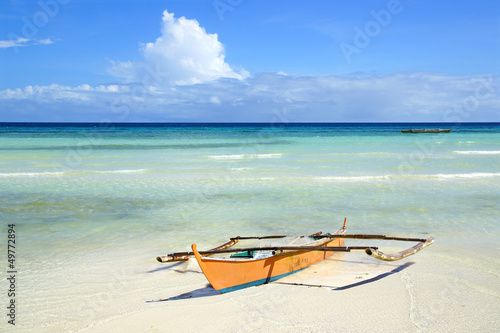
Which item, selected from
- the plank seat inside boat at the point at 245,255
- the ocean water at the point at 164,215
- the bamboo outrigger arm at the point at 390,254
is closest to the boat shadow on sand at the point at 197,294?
the ocean water at the point at 164,215

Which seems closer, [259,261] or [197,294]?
[197,294]

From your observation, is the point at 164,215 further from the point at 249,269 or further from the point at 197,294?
the point at 249,269

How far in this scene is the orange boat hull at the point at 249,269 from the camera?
17.8ft

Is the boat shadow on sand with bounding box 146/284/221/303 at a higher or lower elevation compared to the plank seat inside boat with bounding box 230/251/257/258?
lower

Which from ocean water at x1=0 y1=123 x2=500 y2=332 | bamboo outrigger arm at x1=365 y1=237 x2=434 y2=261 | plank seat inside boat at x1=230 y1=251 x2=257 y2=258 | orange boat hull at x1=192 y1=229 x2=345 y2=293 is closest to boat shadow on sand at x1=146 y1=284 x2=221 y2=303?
orange boat hull at x1=192 y1=229 x2=345 y2=293

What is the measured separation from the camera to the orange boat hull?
5418 millimetres

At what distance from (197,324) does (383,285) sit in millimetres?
3004

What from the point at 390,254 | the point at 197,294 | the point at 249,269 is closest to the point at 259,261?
the point at 249,269

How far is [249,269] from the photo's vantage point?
5.85m

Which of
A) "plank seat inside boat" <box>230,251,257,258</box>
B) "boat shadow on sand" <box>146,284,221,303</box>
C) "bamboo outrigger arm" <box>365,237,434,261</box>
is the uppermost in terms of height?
"bamboo outrigger arm" <box>365,237,434,261</box>

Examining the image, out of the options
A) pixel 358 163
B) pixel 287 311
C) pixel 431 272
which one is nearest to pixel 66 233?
pixel 287 311

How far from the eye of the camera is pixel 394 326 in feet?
16.0

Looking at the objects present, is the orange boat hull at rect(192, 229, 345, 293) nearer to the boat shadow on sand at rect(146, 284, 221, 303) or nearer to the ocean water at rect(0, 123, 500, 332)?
the boat shadow on sand at rect(146, 284, 221, 303)

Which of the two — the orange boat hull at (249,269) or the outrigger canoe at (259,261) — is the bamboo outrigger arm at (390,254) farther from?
the orange boat hull at (249,269)
